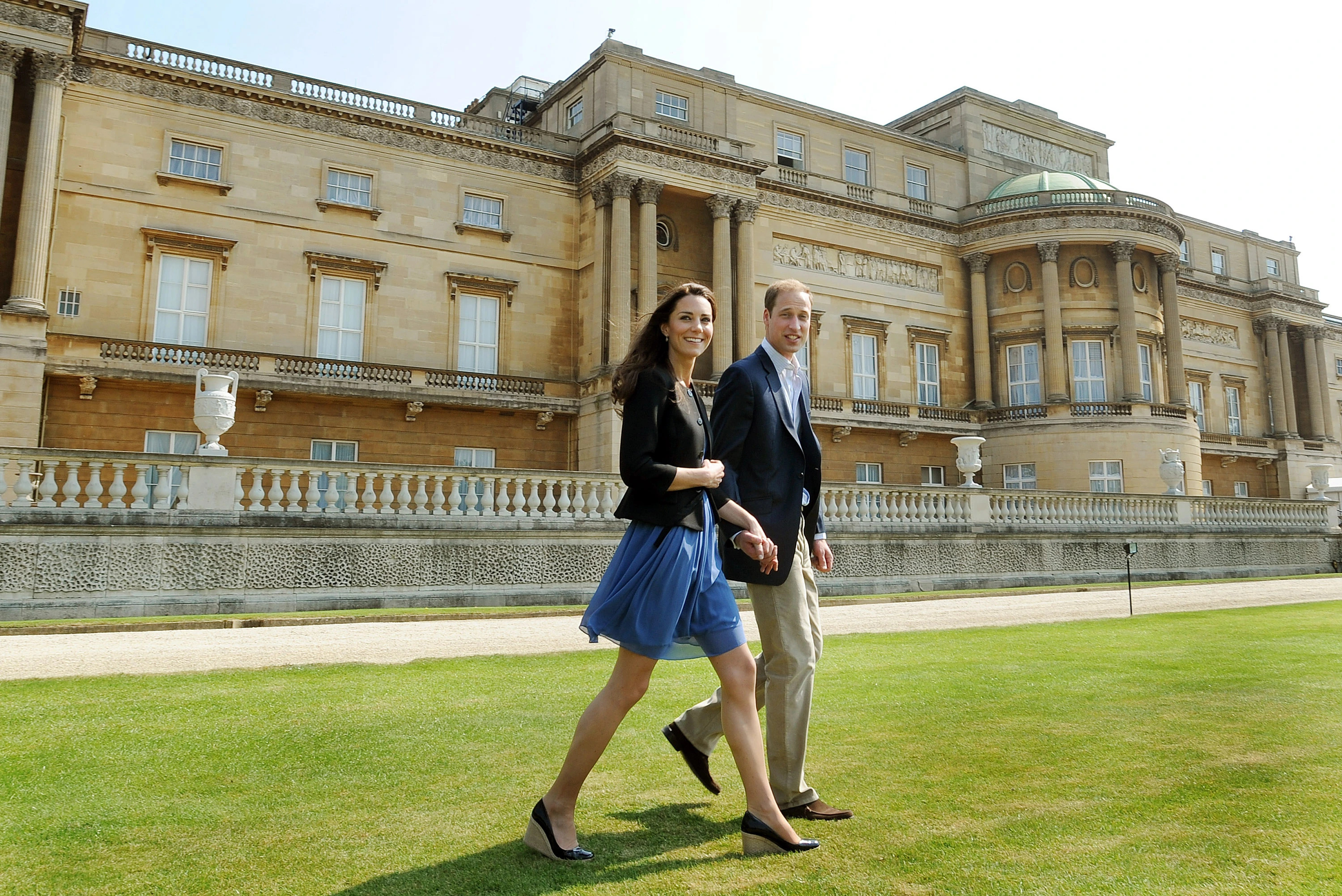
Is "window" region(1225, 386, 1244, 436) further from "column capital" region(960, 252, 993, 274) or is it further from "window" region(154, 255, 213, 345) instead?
"window" region(154, 255, 213, 345)

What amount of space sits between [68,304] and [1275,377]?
1970 inches

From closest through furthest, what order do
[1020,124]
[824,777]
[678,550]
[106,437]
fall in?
1. [678,550]
2. [824,777]
3. [106,437]
4. [1020,124]

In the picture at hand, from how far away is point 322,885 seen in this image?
2.98 m

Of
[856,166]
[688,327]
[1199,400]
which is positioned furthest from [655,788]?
[1199,400]

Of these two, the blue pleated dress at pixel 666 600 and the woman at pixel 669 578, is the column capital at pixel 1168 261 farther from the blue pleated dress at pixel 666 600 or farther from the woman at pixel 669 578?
the blue pleated dress at pixel 666 600

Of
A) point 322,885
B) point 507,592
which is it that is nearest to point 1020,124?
point 507,592

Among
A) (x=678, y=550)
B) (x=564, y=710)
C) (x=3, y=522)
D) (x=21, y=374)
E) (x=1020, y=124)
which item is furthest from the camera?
(x=1020, y=124)

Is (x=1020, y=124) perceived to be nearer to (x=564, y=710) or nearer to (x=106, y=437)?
(x=106, y=437)

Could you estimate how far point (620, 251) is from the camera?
28.5m

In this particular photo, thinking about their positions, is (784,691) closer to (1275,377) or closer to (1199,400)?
(1199,400)

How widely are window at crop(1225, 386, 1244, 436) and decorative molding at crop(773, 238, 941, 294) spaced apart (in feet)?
60.5

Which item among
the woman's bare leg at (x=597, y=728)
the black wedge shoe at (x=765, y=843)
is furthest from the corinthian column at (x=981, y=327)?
the black wedge shoe at (x=765, y=843)

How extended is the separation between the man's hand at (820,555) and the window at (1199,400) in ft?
149

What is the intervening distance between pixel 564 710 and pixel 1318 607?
522 inches
